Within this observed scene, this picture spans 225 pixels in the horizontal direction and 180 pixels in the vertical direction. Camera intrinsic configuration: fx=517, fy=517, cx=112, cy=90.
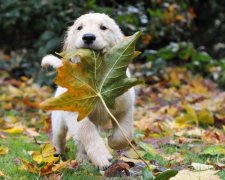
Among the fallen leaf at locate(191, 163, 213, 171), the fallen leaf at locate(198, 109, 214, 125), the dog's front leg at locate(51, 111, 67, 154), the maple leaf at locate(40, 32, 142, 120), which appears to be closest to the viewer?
the maple leaf at locate(40, 32, 142, 120)

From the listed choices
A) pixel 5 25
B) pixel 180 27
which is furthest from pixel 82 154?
pixel 180 27

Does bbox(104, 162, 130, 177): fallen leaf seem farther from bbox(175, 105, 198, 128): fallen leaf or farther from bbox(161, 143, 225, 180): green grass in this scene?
bbox(175, 105, 198, 128): fallen leaf

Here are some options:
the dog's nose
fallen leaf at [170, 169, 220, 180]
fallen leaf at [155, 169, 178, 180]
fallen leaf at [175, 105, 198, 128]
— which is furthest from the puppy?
fallen leaf at [175, 105, 198, 128]

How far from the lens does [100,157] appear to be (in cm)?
333

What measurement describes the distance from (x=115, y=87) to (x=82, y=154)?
3.61ft

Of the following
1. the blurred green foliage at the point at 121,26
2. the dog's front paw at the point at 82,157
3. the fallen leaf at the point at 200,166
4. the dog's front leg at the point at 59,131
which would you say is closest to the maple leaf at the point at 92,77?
the fallen leaf at the point at 200,166

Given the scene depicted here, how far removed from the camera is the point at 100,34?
3857mm

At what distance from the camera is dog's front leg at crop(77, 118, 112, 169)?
3.33 meters

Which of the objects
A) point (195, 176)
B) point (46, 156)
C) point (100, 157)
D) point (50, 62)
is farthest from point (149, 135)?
point (195, 176)

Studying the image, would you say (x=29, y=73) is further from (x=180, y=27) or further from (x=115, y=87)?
(x=115, y=87)

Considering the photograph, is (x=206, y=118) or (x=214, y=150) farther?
(x=206, y=118)

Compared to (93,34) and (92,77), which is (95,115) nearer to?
(93,34)

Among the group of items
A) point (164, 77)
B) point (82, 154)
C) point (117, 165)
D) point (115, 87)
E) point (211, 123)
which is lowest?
point (164, 77)

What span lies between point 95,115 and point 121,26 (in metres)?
5.15
